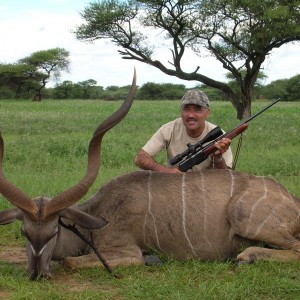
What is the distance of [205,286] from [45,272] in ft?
3.49

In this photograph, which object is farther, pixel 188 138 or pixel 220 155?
pixel 188 138

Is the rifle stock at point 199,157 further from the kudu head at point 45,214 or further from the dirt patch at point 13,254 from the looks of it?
the dirt patch at point 13,254

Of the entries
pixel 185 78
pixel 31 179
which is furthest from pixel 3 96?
pixel 31 179

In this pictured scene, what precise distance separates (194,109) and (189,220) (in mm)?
1234

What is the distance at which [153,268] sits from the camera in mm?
4004

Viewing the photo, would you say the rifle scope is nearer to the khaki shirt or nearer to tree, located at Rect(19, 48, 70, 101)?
the khaki shirt

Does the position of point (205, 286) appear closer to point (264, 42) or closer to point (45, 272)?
point (45, 272)

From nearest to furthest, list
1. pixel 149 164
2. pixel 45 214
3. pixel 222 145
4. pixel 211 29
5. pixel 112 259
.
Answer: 1. pixel 45 214
2. pixel 112 259
3. pixel 222 145
4. pixel 149 164
5. pixel 211 29

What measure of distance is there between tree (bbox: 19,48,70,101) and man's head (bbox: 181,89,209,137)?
2030 inches

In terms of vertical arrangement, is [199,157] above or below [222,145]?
below

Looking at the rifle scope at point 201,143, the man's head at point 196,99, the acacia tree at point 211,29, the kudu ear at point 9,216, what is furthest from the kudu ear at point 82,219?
the acacia tree at point 211,29

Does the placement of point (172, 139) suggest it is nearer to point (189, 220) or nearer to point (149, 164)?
point (149, 164)

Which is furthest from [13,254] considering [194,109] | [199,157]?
[194,109]

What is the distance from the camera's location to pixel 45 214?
362cm
